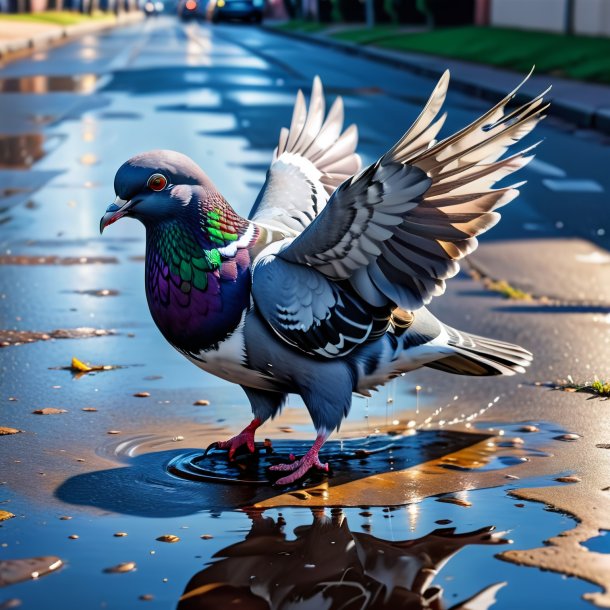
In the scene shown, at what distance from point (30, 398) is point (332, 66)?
24.2 metres

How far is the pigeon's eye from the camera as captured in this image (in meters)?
3.96

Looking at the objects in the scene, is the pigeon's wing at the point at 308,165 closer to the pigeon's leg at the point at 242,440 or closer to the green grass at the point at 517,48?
the pigeon's leg at the point at 242,440

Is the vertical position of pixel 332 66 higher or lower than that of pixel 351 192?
lower

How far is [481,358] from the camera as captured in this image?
4.51 metres

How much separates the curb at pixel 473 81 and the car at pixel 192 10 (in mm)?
37917

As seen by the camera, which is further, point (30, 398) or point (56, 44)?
point (56, 44)

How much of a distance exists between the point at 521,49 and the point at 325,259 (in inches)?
922

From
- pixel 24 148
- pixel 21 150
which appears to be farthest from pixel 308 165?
pixel 24 148

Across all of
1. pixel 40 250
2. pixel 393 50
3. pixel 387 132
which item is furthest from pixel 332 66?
pixel 40 250

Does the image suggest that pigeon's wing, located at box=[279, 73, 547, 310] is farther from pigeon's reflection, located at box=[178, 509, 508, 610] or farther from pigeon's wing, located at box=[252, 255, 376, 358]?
pigeon's reflection, located at box=[178, 509, 508, 610]

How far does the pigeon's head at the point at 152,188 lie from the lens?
3.96 m

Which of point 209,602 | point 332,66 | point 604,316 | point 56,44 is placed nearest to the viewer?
point 209,602

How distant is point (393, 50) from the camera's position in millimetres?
32688

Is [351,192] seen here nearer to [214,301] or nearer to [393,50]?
[214,301]
